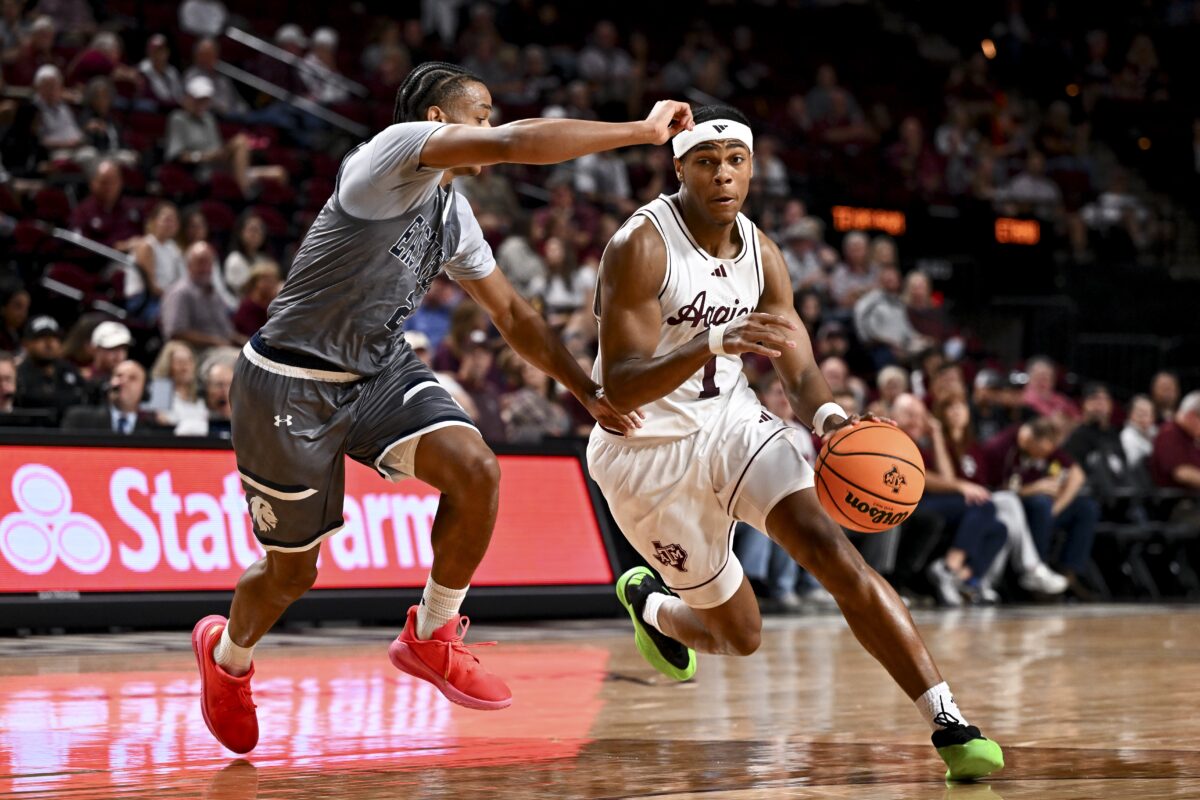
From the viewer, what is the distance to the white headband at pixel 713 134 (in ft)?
15.9

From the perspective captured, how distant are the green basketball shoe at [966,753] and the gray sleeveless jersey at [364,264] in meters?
1.94

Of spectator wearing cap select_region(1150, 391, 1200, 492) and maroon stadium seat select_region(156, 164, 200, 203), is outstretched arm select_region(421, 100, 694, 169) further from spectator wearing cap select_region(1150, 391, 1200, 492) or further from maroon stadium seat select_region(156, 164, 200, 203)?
spectator wearing cap select_region(1150, 391, 1200, 492)

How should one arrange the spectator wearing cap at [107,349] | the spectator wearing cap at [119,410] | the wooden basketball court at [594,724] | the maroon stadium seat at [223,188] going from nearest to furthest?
the wooden basketball court at [594,724] → the spectator wearing cap at [119,410] → the spectator wearing cap at [107,349] → the maroon stadium seat at [223,188]

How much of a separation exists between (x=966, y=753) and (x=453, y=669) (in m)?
A: 1.52

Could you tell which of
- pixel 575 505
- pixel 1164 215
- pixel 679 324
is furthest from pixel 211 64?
pixel 1164 215

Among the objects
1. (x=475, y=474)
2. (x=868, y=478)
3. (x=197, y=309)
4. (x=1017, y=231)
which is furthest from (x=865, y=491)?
(x=1017, y=231)

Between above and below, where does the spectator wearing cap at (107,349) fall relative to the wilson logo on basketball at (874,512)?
above

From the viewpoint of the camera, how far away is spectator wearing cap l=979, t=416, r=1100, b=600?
1208 centimetres

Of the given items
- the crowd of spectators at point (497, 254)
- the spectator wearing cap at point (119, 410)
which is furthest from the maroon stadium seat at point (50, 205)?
the spectator wearing cap at point (119, 410)

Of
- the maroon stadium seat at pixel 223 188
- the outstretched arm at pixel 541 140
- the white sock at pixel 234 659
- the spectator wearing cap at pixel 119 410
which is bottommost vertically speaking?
the white sock at pixel 234 659

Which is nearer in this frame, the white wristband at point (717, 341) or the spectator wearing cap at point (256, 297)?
the white wristband at point (717, 341)

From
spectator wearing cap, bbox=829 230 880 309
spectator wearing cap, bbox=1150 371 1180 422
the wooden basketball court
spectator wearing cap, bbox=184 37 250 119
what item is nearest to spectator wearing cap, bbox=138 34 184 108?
spectator wearing cap, bbox=184 37 250 119

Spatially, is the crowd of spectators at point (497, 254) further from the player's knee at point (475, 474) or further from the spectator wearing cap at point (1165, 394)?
the player's knee at point (475, 474)

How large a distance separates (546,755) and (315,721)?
43.6 inches
